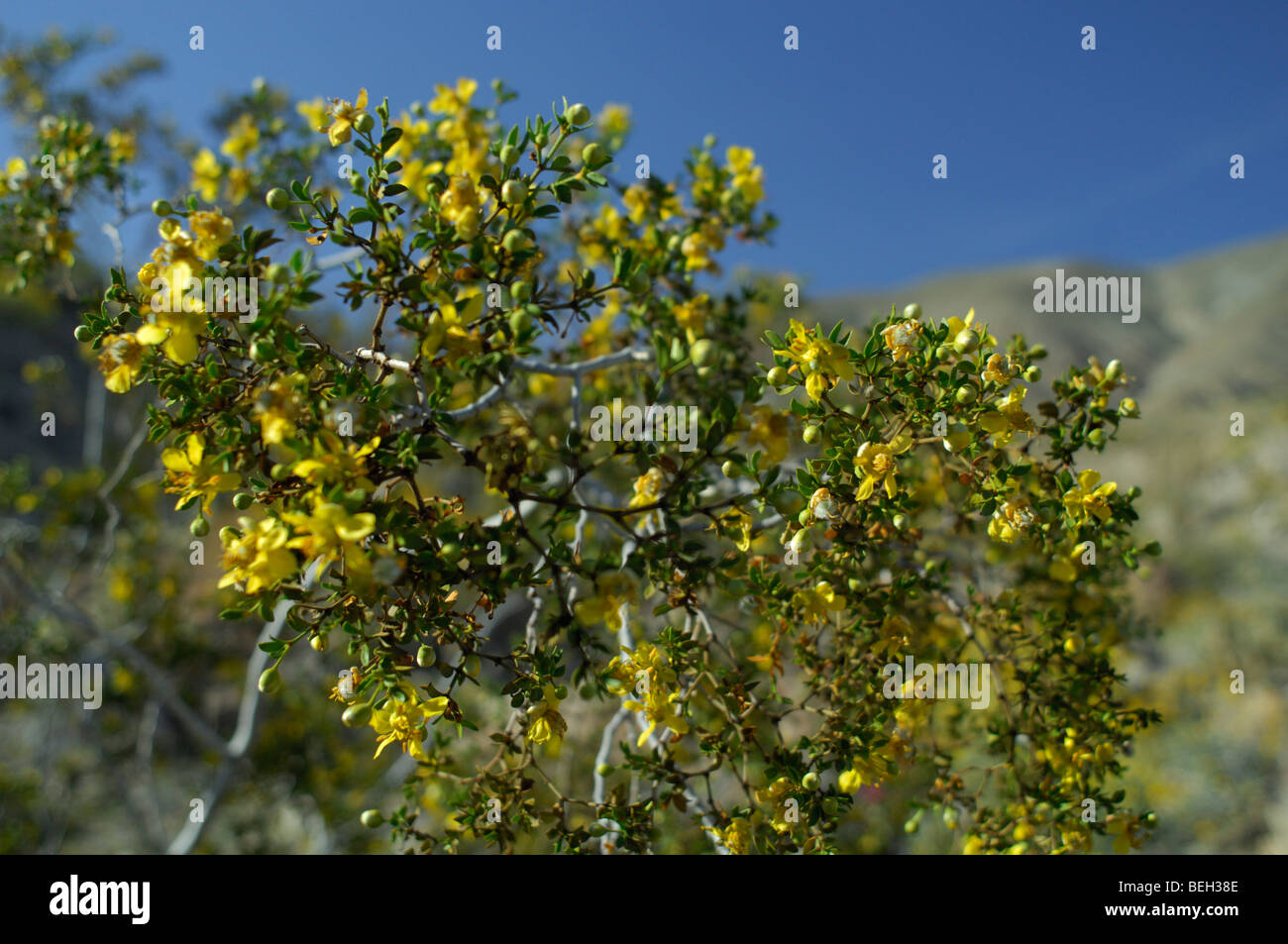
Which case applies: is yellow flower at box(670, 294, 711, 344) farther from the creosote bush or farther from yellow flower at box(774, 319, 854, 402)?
yellow flower at box(774, 319, 854, 402)

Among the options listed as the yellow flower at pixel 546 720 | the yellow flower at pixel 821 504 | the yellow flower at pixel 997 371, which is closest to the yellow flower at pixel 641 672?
the yellow flower at pixel 546 720

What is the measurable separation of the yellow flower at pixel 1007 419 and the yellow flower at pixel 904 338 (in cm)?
20

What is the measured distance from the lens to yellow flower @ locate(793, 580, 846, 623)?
1.67 m

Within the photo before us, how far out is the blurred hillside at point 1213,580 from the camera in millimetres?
6941

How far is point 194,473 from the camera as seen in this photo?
1.30m

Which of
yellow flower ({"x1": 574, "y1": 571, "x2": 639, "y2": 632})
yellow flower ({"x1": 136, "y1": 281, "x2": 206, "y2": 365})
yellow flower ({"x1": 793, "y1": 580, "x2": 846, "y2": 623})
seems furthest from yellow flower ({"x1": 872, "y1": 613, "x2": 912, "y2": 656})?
yellow flower ({"x1": 136, "y1": 281, "x2": 206, "y2": 365})

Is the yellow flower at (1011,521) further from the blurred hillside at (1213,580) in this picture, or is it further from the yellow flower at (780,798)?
the yellow flower at (780,798)

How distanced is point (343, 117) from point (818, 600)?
1.55 m
